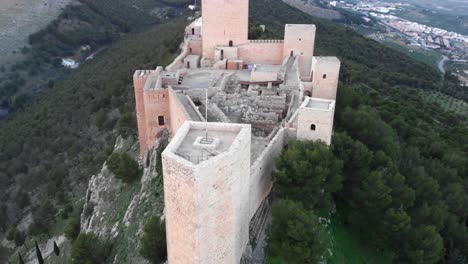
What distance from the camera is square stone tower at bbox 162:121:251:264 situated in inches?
333

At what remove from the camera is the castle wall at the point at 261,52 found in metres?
24.4

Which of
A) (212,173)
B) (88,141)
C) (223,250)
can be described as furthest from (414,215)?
(88,141)

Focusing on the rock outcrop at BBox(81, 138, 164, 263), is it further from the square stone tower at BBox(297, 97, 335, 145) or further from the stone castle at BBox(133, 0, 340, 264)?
the square stone tower at BBox(297, 97, 335, 145)

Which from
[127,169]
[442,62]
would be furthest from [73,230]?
[442,62]

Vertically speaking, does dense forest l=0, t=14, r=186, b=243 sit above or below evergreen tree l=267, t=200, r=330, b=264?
below

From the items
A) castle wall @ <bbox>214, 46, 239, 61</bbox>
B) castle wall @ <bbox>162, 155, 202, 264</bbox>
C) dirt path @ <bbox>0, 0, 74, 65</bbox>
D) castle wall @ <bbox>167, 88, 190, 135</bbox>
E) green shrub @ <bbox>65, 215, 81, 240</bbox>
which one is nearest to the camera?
castle wall @ <bbox>162, 155, 202, 264</bbox>

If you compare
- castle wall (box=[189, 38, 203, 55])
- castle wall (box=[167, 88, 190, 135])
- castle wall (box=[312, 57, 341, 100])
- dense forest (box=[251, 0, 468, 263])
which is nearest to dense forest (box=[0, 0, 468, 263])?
dense forest (box=[251, 0, 468, 263])

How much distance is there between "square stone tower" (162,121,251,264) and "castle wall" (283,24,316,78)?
561 inches

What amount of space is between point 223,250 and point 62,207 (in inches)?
866

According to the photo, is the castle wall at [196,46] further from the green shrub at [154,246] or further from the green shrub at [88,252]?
the green shrub at [154,246]

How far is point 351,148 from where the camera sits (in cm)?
1627

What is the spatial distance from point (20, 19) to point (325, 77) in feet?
201

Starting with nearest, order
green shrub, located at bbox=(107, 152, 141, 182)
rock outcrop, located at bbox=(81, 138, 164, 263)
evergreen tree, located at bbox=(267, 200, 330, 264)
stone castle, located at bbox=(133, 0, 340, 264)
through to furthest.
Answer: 1. stone castle, located at bbox=(133, 0, 340, 264)
2. evergreen tree, located at bbox=(267, 200, 330, 264)
3. rock outcrop, located at bbox=(81, 138, 164, 263)
4. green shrub, located at bbox=(107, 152, 141, 182)

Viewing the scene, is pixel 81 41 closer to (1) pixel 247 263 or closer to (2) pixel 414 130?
(2) pixel 414 130
